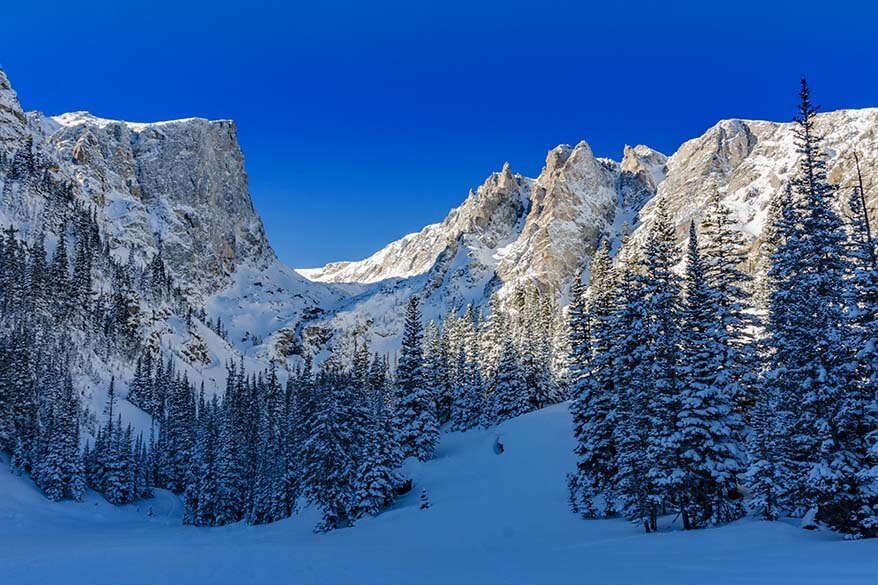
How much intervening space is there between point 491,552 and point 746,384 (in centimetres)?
1552

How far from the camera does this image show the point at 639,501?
24.8 meters

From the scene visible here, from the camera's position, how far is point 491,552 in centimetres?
2372

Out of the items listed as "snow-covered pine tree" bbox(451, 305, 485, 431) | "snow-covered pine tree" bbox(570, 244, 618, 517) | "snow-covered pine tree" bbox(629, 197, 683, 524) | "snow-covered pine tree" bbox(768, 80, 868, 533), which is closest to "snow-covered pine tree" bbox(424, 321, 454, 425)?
"snow-covered pine tree" bbox(451, 305, 485, 431)

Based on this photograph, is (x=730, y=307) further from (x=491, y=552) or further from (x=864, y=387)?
(x=491, y=552)

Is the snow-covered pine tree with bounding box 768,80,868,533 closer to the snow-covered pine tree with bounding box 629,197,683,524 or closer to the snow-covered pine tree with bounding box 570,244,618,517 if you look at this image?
the snow-covered pine tree with bounding box 629,197,683,524

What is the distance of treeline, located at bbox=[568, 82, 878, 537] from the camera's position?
18.3 m

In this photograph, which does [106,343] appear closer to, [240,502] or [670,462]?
[240,502]

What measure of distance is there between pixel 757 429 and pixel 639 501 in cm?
625

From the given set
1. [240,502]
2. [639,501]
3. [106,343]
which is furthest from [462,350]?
[106,343]

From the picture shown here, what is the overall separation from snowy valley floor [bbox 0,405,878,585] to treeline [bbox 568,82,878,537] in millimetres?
2001

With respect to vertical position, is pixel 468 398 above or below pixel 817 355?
above

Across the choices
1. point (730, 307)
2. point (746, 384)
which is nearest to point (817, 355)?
point (746, 384)

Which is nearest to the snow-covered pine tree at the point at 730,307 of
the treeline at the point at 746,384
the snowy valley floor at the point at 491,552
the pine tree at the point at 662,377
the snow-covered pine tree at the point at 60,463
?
the treeline at the point at 746,384

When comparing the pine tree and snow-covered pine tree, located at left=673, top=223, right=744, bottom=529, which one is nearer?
snow-covered pine tree, located at left=673, top=223, right=744, bottom=529
